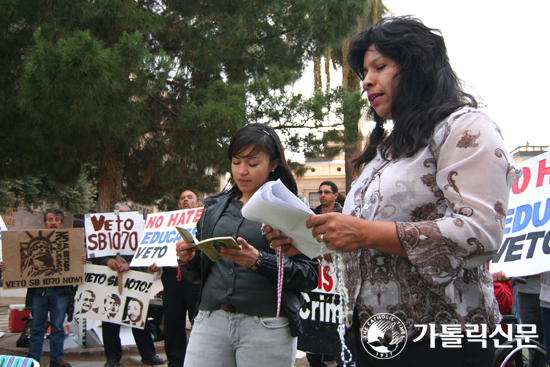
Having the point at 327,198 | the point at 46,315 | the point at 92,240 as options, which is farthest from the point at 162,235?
the point at 327,198

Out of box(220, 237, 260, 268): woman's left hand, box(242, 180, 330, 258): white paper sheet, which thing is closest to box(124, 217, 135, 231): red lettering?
box(220, 237, 260, 268): woman's left hand

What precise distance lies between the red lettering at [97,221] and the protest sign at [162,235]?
64cm

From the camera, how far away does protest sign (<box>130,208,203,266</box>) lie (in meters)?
5.36

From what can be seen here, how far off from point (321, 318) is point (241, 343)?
2.97 meters

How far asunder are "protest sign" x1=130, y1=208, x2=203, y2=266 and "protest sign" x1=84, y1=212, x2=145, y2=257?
29cm

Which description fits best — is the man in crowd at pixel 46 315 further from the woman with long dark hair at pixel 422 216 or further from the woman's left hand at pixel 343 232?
the woman's left hand at pixel 343 232

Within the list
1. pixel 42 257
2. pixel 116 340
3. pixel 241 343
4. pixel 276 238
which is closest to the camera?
pixel 276 238

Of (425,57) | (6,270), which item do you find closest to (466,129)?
(425,57)

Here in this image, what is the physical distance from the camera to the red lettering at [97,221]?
6047 millimetres

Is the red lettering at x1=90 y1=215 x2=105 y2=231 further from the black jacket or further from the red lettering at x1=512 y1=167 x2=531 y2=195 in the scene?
the red lettering at x1=512 y1=167 x2=531 y2=195

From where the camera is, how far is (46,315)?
18.2 ft

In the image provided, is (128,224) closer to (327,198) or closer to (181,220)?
(181,220)

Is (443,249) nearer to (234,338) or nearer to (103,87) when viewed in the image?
(234,338)

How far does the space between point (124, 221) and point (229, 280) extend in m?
4.29
